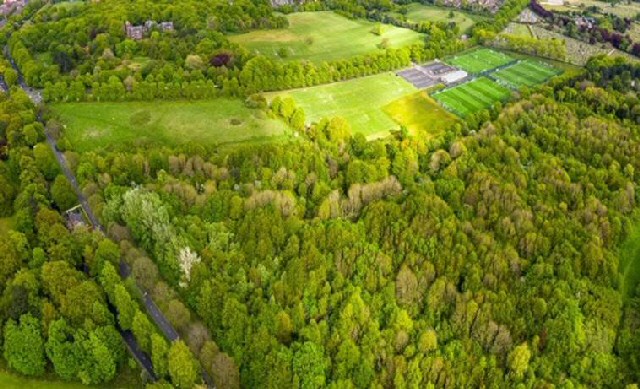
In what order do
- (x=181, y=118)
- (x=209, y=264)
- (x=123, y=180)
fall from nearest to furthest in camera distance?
(x=209, y=264) < (x=123, y=180) < (x=181, y=118)

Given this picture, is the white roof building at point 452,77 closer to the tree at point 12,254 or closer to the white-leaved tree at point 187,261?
the white-leaved tree at point 187,261

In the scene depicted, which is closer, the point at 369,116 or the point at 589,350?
the point at 589,350

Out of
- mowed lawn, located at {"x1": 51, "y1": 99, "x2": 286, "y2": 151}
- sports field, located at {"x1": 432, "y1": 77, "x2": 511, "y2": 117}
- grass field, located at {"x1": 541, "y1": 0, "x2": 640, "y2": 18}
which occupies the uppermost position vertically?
grass field, located at {"x1": 541, "y1": 0, "x2": 640, "y2": 18}

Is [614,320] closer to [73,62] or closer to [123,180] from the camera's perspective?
[123,180]

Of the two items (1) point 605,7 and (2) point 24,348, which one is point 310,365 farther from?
(1) point 605,7

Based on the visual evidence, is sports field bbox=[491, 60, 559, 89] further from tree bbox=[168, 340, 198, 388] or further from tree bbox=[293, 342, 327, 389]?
tree bbox=[168, 340, 198, 388]

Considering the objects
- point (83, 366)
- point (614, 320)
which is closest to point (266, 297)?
point (83, 366)

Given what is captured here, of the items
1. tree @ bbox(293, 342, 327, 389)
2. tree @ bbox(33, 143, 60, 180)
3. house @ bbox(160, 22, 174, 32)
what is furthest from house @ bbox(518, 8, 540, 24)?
tree @ bbox(293, 342, 327, 389)
